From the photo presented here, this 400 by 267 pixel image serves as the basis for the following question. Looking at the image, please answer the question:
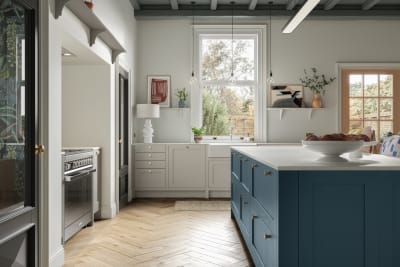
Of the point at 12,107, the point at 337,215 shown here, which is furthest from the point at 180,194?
the point at 337,215

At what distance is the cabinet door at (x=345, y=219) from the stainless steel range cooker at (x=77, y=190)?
85.9 inches

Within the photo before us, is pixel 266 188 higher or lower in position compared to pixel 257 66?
lower

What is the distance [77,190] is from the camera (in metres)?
3.60

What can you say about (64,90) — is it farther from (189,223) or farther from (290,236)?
(290,236)

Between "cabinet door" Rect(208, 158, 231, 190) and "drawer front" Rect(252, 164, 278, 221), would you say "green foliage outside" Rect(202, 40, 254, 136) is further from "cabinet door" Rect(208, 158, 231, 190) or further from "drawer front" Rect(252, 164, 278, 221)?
"drawer front" Rect(252, 164, 278, 221)

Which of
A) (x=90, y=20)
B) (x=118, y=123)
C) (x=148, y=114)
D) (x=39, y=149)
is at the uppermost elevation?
(x=90, y=20)

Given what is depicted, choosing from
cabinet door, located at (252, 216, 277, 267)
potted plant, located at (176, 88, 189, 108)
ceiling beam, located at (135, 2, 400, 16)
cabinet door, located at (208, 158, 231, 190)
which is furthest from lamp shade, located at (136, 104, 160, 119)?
cabinet door, located at (252, 216, 277, 267)

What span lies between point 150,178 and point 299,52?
10.8ft

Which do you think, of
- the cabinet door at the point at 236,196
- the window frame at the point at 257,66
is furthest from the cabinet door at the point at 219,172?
the cabinet door at the point at 236,196

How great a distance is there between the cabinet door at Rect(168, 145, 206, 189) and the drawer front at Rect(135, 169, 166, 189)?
0.14 meters

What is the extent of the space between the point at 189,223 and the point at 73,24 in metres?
2.45

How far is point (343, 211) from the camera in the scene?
1902 millimetres

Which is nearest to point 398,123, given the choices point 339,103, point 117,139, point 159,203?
point 339,103

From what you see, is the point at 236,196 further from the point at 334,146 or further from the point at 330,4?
the point at 330,4
